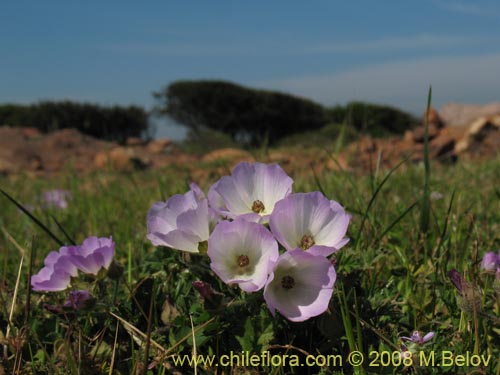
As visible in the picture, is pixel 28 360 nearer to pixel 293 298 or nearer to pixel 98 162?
pixel 293 298

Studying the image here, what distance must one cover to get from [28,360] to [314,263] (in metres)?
0.89

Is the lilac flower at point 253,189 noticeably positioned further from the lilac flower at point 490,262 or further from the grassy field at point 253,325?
the lilac flower at point 490,262

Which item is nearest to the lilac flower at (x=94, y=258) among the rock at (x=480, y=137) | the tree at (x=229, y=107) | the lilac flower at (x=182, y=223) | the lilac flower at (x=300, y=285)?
the lilac flower at (x=182, y=223)

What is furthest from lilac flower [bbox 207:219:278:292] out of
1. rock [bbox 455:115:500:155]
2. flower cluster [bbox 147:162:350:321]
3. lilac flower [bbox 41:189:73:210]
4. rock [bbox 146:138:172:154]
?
rock [bbox 146:138:172:154]

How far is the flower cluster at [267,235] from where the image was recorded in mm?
→ 1175

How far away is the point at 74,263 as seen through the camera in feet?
4.61

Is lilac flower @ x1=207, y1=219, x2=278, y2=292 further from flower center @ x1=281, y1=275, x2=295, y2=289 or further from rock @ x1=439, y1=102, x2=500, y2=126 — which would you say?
rock @ x1=439, y1=102, x2=500, y2=126

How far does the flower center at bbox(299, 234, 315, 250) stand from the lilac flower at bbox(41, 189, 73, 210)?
3244mm

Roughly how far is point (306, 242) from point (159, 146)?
46.0ft

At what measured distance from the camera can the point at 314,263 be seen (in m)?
1.17

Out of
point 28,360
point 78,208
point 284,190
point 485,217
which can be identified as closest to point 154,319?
point 28,360

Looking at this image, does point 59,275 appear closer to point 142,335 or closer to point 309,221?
point 142,335

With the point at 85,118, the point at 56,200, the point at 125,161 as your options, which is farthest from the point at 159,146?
Result: the point at 56,200

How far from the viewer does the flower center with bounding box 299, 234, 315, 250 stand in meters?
1.26
